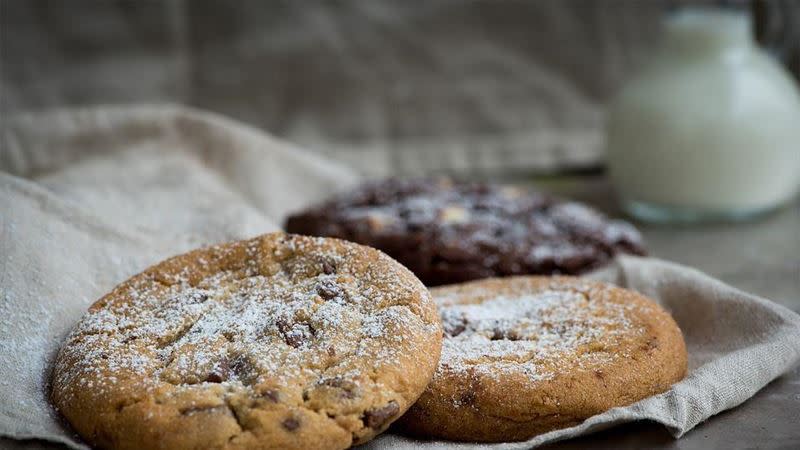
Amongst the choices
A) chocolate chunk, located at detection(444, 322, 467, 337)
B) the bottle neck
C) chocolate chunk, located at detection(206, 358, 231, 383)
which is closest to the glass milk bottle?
the bottle neck

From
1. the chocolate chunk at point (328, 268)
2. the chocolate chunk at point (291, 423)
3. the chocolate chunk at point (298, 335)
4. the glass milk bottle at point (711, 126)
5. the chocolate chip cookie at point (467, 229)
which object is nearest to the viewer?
the chocolate chunk at point (291, 423)

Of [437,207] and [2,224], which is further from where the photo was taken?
[437,207]

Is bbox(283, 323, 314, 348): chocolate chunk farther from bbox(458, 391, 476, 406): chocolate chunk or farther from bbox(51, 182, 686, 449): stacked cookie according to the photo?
bbox(458, 391, 476, 406): chocolate chunk

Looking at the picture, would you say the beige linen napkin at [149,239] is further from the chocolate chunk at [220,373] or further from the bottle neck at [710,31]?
the bottle neck at [710,31]

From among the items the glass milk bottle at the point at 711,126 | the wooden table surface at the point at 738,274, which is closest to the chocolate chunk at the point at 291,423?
the wooden table surface at the point at 738,274

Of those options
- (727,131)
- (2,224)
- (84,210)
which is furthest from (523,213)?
(2,224)

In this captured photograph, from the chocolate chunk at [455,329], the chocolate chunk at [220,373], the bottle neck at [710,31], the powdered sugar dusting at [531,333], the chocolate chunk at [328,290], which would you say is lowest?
the chocolate chunk at [455,329]

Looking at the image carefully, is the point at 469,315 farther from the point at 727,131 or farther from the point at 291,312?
the point at 727,131
